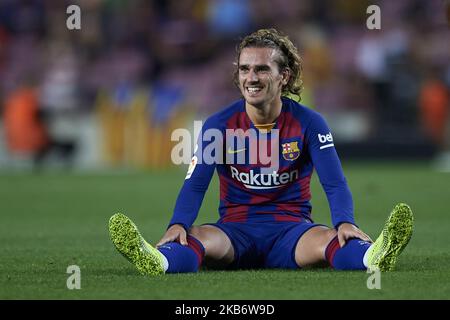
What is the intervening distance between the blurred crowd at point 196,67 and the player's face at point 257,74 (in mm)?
13299

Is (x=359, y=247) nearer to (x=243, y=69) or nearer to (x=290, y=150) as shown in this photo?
(x=290, y=150)

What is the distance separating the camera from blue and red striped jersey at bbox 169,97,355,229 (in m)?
6.60

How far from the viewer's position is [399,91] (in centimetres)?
2030

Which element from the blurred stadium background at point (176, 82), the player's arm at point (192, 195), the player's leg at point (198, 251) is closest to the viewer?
the player's leg at point (198, 251)

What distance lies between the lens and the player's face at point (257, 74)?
21.3 feet

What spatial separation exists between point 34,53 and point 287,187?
53.2 ft

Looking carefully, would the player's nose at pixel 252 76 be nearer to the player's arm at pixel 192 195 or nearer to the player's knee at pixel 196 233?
the player's arm at pixel 192 195

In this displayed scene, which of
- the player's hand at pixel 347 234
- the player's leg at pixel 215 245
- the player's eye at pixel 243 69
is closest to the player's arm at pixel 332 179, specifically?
the player's hand at pixel 347 234

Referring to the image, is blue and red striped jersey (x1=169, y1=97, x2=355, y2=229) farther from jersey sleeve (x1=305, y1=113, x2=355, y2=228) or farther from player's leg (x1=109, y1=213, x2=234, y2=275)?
player's leg (x1=109, y1=213, x2=234, y2=275)

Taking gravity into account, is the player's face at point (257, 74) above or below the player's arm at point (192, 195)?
above

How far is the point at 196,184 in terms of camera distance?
259 inches

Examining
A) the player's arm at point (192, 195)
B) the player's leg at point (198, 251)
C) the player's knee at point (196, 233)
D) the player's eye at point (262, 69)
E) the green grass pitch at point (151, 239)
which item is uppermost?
the player's eye at point (262, 69)
